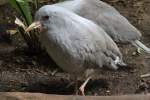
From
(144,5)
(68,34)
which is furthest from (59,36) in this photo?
(144,5)

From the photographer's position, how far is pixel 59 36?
355cm

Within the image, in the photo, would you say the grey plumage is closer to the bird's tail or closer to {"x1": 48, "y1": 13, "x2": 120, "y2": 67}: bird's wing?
{"x1": 48, "y1": 13, "x2": 120, "y2": 67}: bird's wing

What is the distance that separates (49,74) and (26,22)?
46 centimetres

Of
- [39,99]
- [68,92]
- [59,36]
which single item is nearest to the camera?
[39,99]

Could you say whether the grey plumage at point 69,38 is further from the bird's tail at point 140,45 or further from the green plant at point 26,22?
the bird's tail at point 140,45

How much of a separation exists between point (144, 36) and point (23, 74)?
49.0 inches

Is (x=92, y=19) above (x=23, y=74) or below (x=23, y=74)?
above

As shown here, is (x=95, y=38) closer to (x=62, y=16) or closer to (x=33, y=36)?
(x=62, y=16)

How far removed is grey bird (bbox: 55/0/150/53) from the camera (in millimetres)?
4047

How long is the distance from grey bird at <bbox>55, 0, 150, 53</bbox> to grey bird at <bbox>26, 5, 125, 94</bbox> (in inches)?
15.0

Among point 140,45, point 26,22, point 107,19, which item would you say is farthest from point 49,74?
point 140,45

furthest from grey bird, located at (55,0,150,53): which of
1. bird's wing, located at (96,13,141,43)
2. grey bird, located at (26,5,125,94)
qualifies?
grey bird, located at (26,5,125,94)

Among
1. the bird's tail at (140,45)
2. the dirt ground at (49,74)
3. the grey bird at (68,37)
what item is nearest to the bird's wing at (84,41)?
the grey bird at (68,37)

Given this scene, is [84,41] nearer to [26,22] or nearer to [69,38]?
[69,38]
